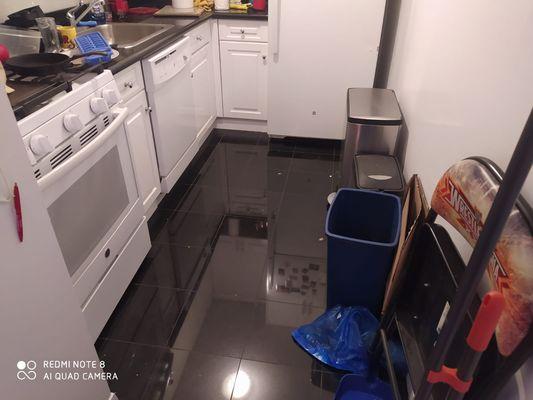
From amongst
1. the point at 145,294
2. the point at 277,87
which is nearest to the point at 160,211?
the point at 145,294

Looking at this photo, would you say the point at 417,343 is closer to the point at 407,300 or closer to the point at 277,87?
the point at 407,300

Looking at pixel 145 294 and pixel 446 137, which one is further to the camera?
pixel 145 294

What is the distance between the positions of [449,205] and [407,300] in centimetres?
42

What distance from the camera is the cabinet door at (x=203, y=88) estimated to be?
8.77 feet

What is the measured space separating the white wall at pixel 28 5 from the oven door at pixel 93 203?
3.13 ft

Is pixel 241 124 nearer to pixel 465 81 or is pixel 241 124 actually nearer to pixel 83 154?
pixel 83 154

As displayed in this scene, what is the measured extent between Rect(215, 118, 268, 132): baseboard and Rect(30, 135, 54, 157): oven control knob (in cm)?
225

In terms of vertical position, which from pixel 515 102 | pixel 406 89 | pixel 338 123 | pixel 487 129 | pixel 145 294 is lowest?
pixel 145 294

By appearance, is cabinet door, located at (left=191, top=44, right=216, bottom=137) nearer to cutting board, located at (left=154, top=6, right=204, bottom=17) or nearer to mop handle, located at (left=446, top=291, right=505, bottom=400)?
cutting board, located at (left=154, top=6, right=204, bottom=17)

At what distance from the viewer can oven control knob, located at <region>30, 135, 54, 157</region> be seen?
1.13 meters

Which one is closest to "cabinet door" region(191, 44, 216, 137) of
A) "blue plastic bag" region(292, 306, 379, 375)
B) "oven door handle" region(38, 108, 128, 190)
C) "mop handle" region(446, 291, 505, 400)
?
"oven door handle" region(38, 108, 128, 190)

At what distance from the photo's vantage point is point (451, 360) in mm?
942

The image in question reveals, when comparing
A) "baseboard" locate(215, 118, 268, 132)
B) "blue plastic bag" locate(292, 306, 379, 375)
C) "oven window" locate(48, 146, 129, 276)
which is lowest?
"blue plastic bag" locate(292, 306, 379, 375)

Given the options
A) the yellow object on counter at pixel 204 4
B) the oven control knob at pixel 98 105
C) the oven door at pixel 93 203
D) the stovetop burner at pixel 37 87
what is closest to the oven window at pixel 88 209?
the oven door at pixel 93 203
